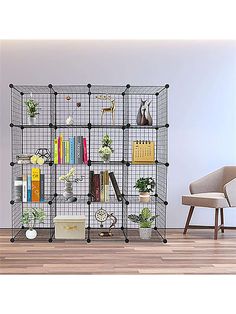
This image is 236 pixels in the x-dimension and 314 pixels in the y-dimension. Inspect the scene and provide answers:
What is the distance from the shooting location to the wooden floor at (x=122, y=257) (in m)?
4.39

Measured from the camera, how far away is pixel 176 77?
7.05m

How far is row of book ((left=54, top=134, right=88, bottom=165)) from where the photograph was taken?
6.07 metres

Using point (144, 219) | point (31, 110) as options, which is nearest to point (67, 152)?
point (31, 110)

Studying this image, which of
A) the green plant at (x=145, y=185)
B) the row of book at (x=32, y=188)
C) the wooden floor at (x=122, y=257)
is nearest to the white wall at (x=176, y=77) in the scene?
the green plant at (x=145, y=185)

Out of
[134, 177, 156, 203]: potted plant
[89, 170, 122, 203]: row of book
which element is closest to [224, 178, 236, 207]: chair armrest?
[134, 177, 156, 203]: potted plant

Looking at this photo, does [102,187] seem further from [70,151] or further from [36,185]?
[36,185]

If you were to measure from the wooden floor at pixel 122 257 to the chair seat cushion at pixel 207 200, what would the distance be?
1.34 ft

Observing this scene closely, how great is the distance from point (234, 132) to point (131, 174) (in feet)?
4.88

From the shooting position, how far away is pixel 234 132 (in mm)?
7055

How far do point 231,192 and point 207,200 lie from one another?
31cm

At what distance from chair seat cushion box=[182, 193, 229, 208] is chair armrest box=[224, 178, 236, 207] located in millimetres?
54

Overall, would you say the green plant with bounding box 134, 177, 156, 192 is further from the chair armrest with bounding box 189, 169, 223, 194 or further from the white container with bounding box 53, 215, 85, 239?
the white container with bounding box 53, 215, 85, 239
